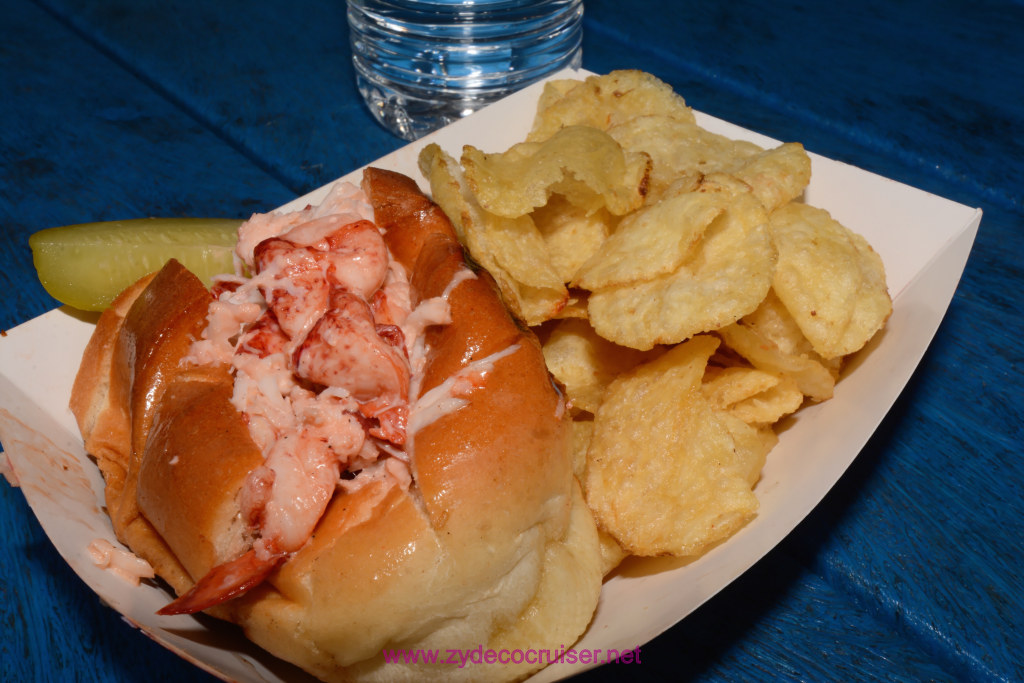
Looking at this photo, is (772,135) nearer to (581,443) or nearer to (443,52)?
(443,52)

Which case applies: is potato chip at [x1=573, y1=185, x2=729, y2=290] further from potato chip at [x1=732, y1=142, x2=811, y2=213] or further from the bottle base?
the bottle base

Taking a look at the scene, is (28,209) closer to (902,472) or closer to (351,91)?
(351,91)

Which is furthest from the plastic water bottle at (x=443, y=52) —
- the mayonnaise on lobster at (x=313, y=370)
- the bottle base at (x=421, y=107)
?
the mayonnaise on lobster at (x=313, y=370)

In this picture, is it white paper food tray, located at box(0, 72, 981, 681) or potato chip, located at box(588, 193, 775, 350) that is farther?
potato chip, located at box(588, 193, 775, 350)

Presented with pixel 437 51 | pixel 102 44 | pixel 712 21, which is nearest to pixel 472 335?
pixel 437 51

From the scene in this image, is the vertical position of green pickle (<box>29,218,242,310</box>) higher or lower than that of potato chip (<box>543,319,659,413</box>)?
higher

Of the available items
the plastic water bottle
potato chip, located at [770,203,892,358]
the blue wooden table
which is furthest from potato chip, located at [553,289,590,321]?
the plastic water bottle

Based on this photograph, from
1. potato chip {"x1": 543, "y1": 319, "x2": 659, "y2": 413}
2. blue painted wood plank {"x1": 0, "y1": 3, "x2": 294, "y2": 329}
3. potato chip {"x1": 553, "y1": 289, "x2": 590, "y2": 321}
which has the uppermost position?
potato chip {"x1": 553, "y1": 289, "x2": 590, "y2": 321}
